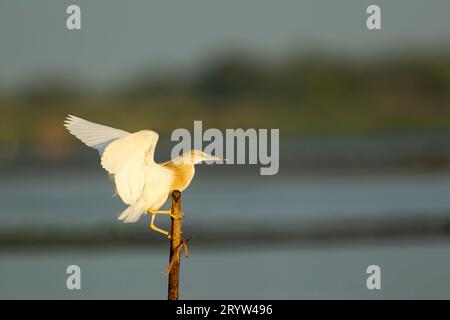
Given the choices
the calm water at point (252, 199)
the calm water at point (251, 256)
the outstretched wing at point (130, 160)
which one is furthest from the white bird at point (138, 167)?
the calm water at point (252, 199)

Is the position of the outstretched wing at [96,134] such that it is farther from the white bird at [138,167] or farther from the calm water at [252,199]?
the calm water at [252,199]

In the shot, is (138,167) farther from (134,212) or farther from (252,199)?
(252,199)

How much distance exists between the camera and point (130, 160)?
853 cm

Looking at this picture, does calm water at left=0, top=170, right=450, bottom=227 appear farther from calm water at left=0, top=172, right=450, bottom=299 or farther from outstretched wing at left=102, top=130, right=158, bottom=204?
outstretched wing at left=102, top=130, right=158, bottom=204

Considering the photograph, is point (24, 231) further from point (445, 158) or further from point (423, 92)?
point (423, 92)

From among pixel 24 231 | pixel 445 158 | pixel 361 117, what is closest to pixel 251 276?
pixel 24 231

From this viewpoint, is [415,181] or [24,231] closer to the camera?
[24,231]

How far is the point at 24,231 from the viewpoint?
1669 centimetres

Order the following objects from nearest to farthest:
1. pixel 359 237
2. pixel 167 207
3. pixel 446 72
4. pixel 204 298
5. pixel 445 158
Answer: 1. pixel 204 298
2. pixel 167 207
3. pixel 359 237
4. pixel 445 158
5. pixel 446 72

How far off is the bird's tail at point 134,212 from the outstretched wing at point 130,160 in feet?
0.14

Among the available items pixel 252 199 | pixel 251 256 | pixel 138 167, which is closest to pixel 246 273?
pixel 251 256

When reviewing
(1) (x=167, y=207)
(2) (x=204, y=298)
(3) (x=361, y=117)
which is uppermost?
(3) (x=361, y=117)

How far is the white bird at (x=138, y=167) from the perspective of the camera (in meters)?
8.45

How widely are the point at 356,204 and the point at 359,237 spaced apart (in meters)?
2.44
